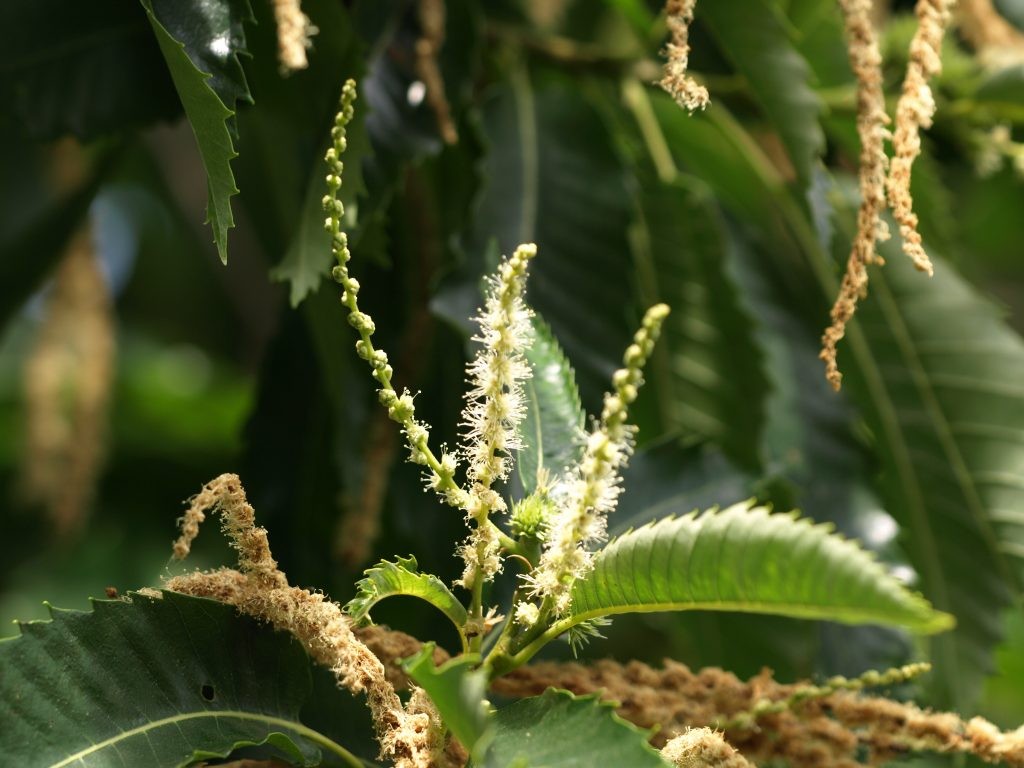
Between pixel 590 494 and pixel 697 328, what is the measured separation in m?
0.67

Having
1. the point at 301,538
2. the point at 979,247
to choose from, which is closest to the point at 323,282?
the point at 301,538

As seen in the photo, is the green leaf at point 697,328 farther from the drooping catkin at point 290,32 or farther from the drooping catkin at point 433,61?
the drooping catkin at point 290,32

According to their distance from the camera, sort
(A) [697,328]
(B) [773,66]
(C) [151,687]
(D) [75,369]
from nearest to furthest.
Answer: (C) [151,687]
(B) [773,66]
(A) [697,328]
(D) [75,369]

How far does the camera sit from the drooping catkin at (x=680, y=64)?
2.05 feet

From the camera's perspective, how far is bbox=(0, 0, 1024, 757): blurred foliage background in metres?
0.85

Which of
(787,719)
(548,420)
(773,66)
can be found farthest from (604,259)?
(787,719)

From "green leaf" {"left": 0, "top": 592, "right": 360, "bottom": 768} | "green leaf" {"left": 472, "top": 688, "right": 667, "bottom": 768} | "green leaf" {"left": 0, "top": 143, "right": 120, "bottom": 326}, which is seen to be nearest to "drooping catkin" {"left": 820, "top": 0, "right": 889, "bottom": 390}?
"green leaf" {"left": 472, "top": 688, "right": 667, "bottom": 768}

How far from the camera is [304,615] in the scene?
562 millimetres

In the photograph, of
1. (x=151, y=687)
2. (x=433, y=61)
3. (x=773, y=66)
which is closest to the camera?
(x=151, y=687)

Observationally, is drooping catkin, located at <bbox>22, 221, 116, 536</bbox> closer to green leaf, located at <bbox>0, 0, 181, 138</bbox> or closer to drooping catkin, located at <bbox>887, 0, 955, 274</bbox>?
green leaf, located at <bbox>0, 0, 181, 138</bbox>

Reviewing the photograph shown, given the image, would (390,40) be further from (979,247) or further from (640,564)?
(979,247)

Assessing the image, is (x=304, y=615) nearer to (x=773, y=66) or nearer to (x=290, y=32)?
(x=290, y=32)

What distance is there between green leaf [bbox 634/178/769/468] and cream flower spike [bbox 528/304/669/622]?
1.89 ft

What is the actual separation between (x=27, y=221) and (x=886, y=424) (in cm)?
97
